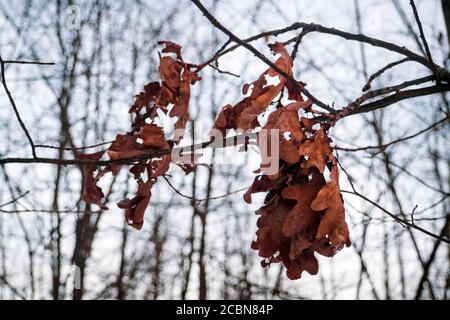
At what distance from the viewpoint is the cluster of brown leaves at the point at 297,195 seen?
0.92 meters

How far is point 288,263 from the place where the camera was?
0.96 metres

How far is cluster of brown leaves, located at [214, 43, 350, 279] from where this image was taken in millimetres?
916

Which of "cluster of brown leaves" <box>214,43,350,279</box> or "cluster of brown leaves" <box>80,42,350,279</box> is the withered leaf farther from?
"cluster of brown leaves" <box>214,43,350,279</box>

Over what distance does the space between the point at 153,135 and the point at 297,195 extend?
36 centimetres

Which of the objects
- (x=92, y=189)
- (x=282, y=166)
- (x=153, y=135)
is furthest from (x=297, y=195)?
(x=92, y=189)

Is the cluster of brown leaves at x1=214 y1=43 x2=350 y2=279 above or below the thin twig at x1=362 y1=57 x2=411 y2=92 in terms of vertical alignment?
below

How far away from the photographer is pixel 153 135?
3.48 feet

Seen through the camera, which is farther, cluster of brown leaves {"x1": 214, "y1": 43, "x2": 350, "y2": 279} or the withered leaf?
the withered leaf

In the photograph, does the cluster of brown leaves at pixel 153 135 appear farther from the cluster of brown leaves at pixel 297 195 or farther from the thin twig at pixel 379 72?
the thin twig at pixel 379 72

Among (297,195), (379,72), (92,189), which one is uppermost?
(379,72)

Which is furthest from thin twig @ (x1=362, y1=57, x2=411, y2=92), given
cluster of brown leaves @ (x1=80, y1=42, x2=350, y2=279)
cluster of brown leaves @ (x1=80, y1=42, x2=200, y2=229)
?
cluster of brown leaves @ (x1=80, y1=42, x2=200, y2=229)

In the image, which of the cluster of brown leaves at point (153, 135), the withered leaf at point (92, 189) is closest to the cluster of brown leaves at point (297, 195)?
the cluster of brown leaves at point (153, 135)

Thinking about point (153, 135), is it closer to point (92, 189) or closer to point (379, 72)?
point (92, 189)
